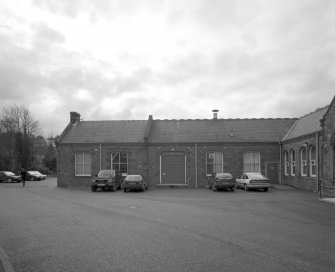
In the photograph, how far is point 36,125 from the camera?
64.4 metres

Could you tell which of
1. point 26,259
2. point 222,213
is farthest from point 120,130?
point 26,259

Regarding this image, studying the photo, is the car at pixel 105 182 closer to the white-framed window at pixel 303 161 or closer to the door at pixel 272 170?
the door at pixel 272 170

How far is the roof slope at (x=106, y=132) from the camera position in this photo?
1398 inches

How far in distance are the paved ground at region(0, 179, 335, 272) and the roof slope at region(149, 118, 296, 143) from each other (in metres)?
20.2

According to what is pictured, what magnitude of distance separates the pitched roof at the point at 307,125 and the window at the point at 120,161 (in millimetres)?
15303

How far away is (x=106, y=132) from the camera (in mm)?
36969

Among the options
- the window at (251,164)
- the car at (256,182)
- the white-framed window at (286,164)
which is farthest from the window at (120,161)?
the white-framed window at (286,164)

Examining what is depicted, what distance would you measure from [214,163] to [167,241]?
25394 mm

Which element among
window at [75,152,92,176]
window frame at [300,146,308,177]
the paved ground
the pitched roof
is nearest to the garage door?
window at [75,152,92,176]

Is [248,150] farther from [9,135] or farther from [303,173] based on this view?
[9,135]

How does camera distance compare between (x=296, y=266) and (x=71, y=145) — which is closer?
(x=296, y=266)

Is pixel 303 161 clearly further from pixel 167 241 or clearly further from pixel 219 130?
pixel 167 241

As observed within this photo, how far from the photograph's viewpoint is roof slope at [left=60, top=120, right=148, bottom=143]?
35.5 meters

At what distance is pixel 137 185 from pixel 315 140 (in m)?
13.7
